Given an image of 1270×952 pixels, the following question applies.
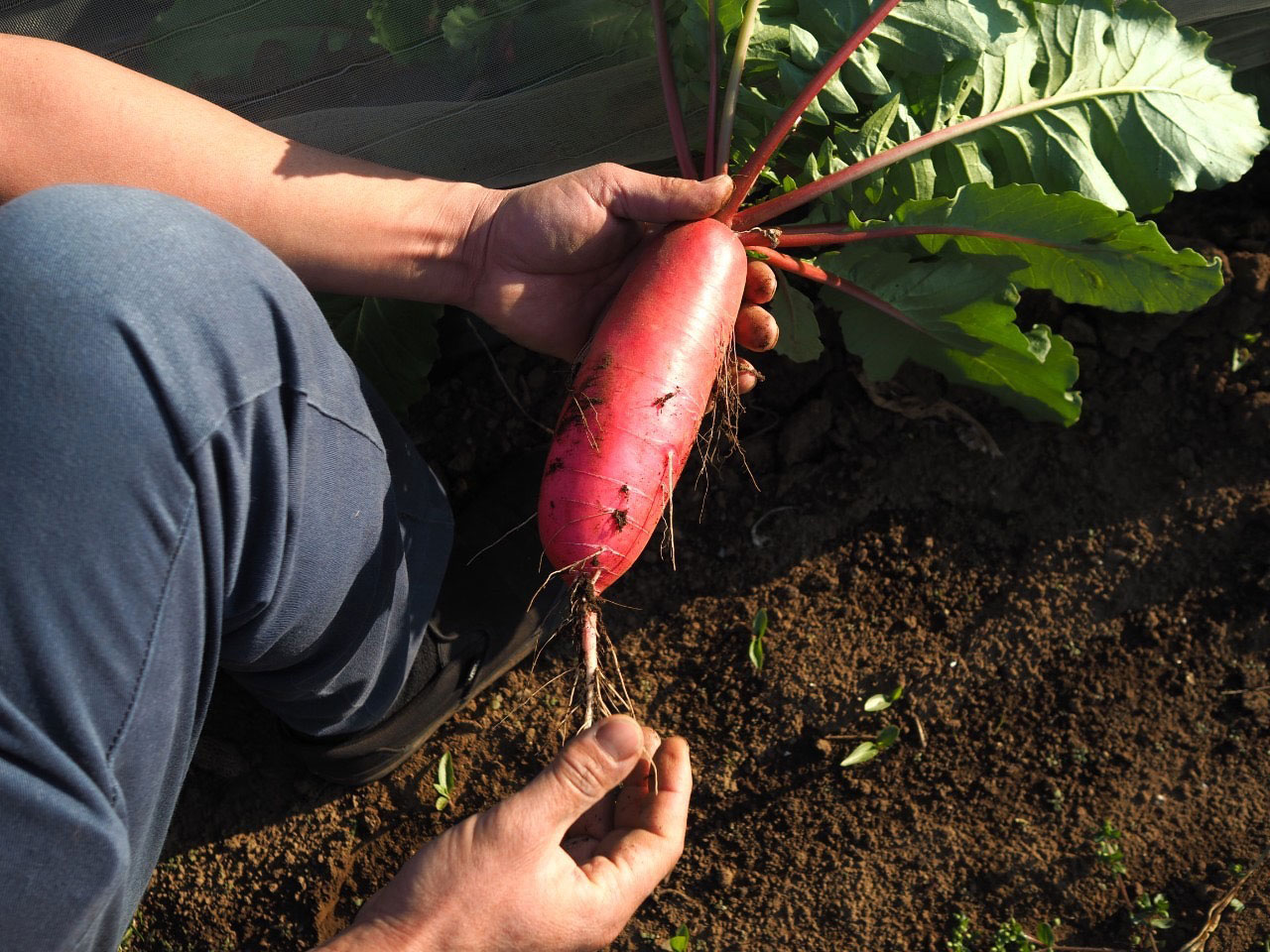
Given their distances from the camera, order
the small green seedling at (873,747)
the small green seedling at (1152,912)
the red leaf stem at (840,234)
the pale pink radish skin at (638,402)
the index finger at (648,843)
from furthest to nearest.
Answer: the small green seedling at (873,747)
the small green seedling at (1152,912)
the red leaf stem at (840,234)
the pale pink radish skin at (638,402)
the index finger at (648,843)

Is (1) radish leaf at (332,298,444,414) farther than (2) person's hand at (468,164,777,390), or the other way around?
(1) radish leaf at (332,298,444,414)

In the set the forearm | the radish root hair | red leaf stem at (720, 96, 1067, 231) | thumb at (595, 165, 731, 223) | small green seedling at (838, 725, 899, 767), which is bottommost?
small green seedling at (838, 725, 899, 767)

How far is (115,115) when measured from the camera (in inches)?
66.7

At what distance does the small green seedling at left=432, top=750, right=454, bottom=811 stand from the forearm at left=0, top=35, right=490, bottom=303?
111 centimetres

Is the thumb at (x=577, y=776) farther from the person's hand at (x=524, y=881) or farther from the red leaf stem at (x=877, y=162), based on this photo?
the red leaf stem at (x=877, y=162)

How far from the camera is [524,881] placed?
4.37ft

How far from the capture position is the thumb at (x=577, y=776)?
1.36 m

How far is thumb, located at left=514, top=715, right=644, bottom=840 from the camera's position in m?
1.36

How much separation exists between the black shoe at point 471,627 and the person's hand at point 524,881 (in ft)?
2.15

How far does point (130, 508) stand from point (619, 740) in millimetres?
751

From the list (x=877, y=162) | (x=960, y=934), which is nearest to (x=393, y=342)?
(x=877, y=162)

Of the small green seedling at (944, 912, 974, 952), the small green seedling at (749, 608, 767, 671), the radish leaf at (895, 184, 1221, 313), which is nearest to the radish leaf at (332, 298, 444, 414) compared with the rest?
the small green seedling at (749, 608, 767, 671)

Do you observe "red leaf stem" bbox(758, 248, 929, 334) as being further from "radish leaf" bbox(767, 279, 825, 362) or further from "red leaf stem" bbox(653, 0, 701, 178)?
"red leaf stem" bbox(653, 0, 701, 178)

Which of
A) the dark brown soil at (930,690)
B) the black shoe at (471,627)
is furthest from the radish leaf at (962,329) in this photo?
→ the black shoe at (471,627)
